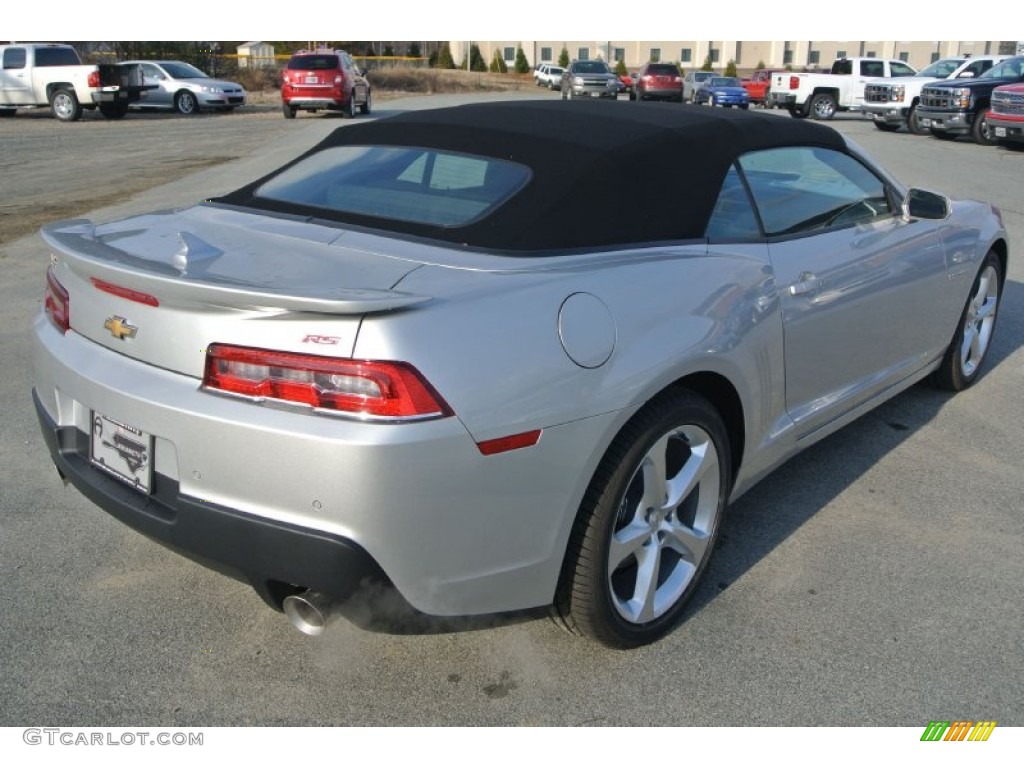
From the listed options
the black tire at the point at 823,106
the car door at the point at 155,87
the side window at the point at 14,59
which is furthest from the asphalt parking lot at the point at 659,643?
the car door at the point at 155,87

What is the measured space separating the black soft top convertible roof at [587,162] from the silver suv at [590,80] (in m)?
33.3

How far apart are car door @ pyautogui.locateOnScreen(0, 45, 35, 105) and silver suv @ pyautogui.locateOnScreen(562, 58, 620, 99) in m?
19.0

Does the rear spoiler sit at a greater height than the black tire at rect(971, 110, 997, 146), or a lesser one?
lesser

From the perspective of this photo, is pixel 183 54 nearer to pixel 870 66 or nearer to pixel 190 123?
pixel 190 123

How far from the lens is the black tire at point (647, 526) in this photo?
2.53m

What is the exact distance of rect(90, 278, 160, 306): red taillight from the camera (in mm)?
2420

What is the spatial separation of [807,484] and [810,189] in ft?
3.92

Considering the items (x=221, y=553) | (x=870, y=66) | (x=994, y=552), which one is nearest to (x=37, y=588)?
(x=221, y=553)

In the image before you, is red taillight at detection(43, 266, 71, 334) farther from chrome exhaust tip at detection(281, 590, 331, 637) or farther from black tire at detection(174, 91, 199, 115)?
black tire at detection(174, 91, 199, 115)

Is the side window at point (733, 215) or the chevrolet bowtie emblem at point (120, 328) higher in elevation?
the side window at point (733, 215)

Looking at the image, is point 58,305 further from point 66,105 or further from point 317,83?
point 66,105

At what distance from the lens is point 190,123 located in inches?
968
